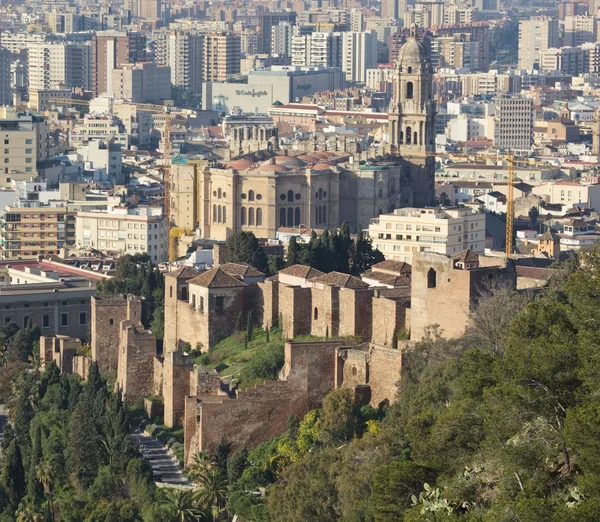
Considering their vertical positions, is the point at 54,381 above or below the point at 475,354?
below

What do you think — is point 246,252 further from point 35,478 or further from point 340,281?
point 35,478

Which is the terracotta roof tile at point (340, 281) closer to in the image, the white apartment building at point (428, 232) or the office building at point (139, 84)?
the white apartment building at point (428, 232)

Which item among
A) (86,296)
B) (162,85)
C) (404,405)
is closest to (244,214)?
(86,296)

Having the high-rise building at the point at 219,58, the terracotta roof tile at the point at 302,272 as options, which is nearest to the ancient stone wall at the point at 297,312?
the terracotta roof tile at the point at 302,272

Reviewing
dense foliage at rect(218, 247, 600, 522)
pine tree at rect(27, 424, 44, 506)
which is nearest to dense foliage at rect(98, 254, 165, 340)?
pine tree at rect(27, 424, 44, 506)

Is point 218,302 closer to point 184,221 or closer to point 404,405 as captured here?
point 404,405

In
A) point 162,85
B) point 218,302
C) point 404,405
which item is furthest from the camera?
point 162,85

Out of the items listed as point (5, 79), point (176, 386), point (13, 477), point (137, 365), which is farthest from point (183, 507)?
point (5, 79)
